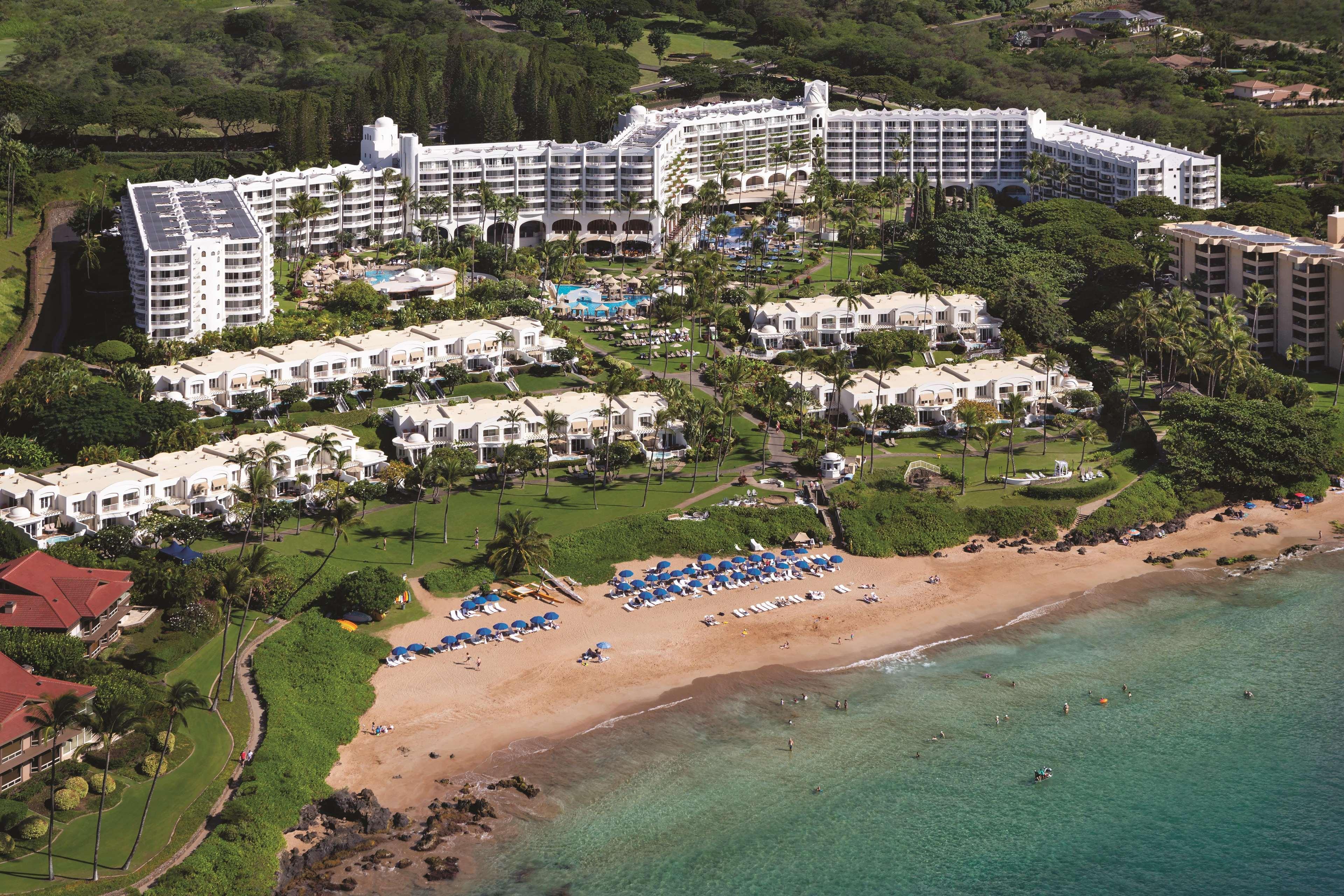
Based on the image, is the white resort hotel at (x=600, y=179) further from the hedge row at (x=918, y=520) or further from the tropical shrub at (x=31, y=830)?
the tropical shrub at (x=31, y=830)

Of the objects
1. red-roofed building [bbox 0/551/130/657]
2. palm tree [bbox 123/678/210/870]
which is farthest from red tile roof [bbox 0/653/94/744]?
red-roofed building [bbox 0/551/130/657]

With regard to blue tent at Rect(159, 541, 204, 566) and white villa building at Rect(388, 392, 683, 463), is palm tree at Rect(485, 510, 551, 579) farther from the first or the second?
blue tent at Rect(159, 541, 204, 566)

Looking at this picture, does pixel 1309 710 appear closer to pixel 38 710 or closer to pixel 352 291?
pixel 38 710

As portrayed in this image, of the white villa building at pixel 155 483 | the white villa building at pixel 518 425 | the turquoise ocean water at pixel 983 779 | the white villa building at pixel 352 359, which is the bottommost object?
the turquoise ocean water at pixel 983 779

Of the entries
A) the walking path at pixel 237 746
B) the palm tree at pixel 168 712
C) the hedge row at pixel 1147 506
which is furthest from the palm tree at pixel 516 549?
the hedge row at pixel 1147 506

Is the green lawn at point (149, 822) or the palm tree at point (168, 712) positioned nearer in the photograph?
the green lawn at point (149, 822)

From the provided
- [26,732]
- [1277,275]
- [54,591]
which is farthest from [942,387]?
[26,732]
